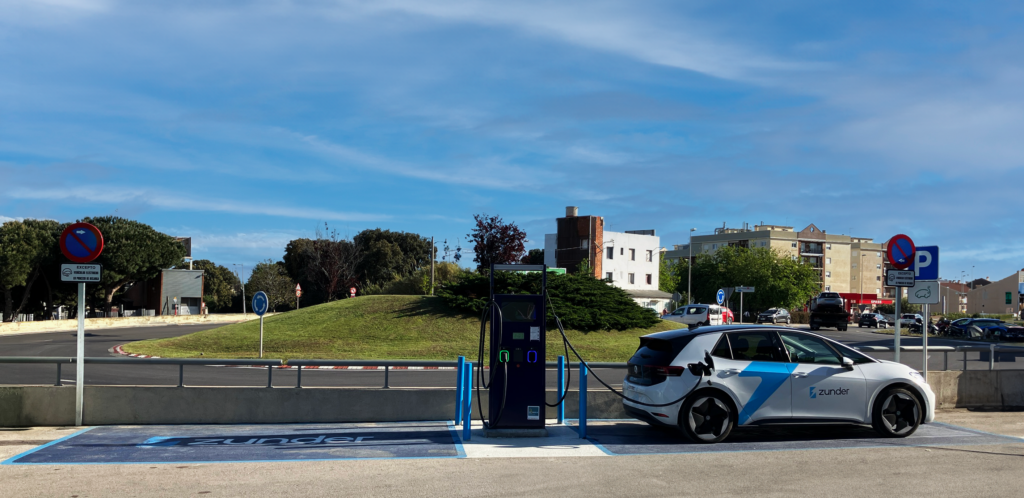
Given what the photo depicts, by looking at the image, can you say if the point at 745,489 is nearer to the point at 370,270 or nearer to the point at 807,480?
the point at 807,480

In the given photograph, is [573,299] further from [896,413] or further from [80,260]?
[80,260]

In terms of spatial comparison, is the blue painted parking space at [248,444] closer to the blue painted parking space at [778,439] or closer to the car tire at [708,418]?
the blue painted parking space at [778,439]

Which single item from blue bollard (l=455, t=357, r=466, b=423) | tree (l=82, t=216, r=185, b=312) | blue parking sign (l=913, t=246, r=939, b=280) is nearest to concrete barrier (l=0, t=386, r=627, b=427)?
blue bollard (l=455, t=357, r=466, b=423)

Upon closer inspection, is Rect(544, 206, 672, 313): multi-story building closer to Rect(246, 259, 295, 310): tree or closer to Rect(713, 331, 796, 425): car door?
Rect(246, 259, 295, 310): tree

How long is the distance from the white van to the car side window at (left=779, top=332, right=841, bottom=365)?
91.2 ft

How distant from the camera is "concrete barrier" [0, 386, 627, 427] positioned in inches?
426

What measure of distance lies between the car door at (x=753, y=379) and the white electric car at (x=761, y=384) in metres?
0.01

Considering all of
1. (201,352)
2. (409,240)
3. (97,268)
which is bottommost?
(201,352)

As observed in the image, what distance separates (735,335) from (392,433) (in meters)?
4.68

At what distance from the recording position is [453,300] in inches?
1388

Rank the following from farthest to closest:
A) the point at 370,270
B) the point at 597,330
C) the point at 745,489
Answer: the point at 370,270
the point at 597,330
the point at 745,489

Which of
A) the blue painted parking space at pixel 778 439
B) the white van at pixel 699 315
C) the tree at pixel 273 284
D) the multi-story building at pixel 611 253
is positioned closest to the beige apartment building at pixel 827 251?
the multi-story building at pixel 611 253

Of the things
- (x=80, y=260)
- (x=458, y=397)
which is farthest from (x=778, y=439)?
(x=80, y=260)

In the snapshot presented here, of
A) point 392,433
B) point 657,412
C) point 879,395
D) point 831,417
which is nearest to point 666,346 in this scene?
point 657,412
